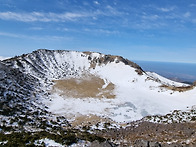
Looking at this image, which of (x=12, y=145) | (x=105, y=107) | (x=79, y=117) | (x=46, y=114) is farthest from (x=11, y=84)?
(x=12, y=145)

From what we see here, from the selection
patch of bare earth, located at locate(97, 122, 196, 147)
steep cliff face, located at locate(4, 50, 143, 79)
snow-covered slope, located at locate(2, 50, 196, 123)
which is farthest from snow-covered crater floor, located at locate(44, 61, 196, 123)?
steep cliff face, located at locate(4, 50, 143, 79)

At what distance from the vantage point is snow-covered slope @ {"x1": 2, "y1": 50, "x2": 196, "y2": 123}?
2969 centimetres

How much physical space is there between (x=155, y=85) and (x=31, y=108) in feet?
109

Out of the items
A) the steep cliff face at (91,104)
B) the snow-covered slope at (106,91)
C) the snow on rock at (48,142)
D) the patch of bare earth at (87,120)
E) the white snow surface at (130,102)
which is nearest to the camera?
the snow on rock at (48,142)

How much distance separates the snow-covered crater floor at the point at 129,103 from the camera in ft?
93.5

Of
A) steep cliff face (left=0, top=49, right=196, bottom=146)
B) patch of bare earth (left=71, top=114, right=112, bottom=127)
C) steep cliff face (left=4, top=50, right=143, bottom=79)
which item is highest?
steep cliff face (left=4, top=50, right=143, bottom=79)

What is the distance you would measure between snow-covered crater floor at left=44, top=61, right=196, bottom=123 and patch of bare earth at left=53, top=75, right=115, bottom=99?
1888 millimetres

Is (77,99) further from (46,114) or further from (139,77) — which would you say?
(139,77)

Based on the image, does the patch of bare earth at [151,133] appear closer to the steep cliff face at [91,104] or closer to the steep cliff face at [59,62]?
the steep cliff face at [91,104]

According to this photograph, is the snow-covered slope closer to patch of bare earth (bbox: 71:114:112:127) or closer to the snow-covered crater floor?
the snow-covered crater floor

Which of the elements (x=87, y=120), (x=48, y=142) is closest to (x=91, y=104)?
(x=87, y=120)

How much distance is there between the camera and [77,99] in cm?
3622

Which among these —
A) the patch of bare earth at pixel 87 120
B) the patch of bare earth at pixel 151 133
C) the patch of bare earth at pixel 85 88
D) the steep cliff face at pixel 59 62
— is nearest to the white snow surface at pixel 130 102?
the patch of bare earth at pixel 87 120

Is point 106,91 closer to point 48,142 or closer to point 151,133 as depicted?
point 151,133
